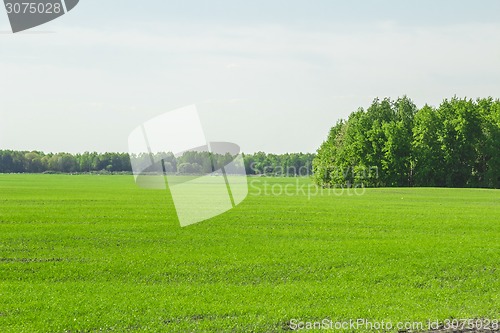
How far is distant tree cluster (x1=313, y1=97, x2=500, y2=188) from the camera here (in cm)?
10450

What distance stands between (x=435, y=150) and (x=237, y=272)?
3537 inches

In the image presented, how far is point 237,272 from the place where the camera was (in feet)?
76.5

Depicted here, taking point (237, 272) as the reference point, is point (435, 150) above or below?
above

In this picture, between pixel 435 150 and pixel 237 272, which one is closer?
pixel 237 272

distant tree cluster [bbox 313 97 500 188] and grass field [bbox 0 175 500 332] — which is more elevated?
distant tree cluster [bbox 313 97 500 188]

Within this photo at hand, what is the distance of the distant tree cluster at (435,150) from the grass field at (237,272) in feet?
223

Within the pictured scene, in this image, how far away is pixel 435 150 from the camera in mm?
106438

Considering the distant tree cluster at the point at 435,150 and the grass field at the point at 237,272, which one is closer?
the grass field at the point at 237,272

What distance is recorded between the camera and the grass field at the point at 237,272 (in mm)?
17344

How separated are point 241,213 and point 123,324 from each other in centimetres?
2825

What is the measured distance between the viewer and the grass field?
683 inches

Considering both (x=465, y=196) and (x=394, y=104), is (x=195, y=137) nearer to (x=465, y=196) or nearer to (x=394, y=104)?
(x=465, y=196)

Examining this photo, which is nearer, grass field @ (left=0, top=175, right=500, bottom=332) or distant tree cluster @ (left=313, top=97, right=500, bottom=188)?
grass field @ (left=0, top=175, right=500, bottom=332)

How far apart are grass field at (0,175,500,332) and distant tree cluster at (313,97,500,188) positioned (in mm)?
67869
